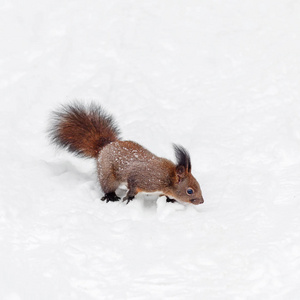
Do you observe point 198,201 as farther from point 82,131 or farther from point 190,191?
point 82,131

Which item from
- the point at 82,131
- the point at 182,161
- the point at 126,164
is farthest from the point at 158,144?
the point at 182,161

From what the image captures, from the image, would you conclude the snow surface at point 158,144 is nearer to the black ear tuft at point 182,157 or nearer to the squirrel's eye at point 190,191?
the squirrel's eye at point 190,191

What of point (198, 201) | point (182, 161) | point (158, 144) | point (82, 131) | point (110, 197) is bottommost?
point (110, 197)

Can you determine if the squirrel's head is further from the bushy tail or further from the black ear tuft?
the bushy tail

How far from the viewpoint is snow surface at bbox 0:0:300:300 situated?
4527mm

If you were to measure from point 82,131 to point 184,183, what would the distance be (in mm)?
1469

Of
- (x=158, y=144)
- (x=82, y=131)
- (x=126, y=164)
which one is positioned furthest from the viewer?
(x=158, y=144)

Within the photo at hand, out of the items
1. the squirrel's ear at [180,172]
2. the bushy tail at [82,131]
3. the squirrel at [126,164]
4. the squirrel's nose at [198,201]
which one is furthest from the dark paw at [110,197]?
the squirrel's nose at [198,201]

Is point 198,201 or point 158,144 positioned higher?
point 158,144

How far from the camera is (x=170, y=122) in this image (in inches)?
301

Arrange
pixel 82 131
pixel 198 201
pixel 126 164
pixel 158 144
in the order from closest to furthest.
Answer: pixel 198 201 < pixel 126 164 < pixel 82 131 < pixel 158 144

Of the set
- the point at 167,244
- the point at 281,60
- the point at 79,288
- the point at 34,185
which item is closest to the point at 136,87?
the point at 281,60

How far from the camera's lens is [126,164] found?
6.00 metres

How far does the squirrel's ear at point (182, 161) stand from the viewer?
5789 millimetres
